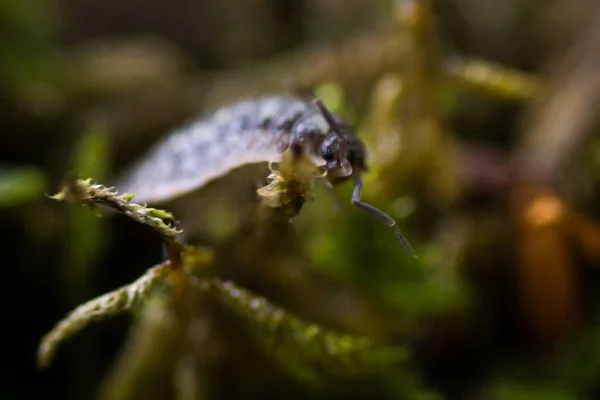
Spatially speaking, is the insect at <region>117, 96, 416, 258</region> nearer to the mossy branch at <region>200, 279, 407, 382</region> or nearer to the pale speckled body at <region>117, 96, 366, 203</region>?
the pale speckled body at <region>117, 96, 366, 203</region>

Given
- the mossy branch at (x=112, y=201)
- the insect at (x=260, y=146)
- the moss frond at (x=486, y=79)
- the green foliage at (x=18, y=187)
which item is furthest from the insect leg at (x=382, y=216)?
the green foliage at (x=18, y=187)

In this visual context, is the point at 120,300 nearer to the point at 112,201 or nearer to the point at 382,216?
the point at 112,201

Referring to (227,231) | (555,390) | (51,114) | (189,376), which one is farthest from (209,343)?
(51,114)

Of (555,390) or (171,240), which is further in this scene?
(555,390)

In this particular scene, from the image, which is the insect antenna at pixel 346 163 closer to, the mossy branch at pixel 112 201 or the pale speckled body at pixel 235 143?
the pale speckled body at pixel 235 143

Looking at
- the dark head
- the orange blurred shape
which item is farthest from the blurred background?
the dark head

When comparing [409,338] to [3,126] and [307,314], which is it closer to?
[307,314]
